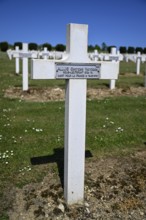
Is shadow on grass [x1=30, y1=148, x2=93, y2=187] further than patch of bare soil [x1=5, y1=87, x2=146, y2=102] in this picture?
No

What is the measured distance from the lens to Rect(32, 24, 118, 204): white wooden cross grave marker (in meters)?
4.02

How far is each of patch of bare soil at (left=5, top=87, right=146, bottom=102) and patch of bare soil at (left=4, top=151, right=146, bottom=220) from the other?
23.4ft

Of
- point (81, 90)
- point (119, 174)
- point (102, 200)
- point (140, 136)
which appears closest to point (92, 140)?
point (140, 136)

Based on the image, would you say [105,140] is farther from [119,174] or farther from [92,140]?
[119,174]

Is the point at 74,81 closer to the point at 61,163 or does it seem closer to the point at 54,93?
the point at 61,163

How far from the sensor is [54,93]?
13.1 m

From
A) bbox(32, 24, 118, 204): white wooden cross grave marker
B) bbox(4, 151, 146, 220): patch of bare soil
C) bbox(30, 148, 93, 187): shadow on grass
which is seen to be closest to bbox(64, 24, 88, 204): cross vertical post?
bbox(32, 24, 118, 204): white wooden cross grave marker

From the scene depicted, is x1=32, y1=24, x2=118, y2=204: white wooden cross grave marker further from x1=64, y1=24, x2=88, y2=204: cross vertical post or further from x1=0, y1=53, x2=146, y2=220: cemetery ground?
x1=0, y1=53, x2=146, y2=220: cemetery ground

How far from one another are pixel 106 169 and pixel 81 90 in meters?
1.93

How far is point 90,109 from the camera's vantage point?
10453 mm

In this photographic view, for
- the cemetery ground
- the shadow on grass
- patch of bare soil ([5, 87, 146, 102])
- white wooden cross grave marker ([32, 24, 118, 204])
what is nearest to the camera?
white wooden cross grave marker ([32, 24, 118, 204])

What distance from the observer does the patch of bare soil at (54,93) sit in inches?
492

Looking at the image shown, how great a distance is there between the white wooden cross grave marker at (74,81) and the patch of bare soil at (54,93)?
781cm

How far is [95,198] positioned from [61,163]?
1301 mm
